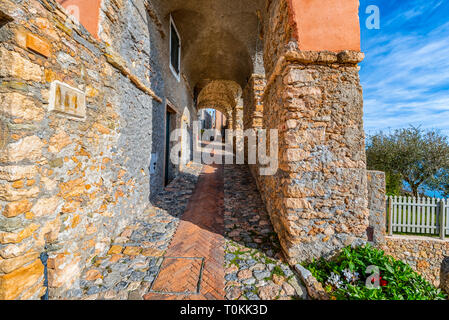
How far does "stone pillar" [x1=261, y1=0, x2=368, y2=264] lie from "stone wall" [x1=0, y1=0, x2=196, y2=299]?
8.43ft

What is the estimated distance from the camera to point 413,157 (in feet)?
34.4

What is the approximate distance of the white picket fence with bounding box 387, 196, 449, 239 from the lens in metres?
6.61

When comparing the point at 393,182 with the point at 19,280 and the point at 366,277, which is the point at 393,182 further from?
the point at 19,280

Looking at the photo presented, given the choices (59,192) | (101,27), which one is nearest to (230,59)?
(101,27)

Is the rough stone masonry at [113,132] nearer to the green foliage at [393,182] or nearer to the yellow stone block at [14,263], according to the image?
the yellow stone block at [14,263]

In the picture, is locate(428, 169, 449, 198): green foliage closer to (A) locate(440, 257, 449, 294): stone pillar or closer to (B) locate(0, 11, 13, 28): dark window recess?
(A) locate(440, 257, 449, 294): stone pillar

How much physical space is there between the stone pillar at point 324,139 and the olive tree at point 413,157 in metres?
11.2

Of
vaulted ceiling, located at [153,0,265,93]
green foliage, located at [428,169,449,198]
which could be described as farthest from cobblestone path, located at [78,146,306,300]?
green foliage, located at [428,169,449,198]

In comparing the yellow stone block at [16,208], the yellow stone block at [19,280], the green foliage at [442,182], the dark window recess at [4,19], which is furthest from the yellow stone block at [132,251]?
the green foliage at [442,182]

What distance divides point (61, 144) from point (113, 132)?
1008 millimetres
